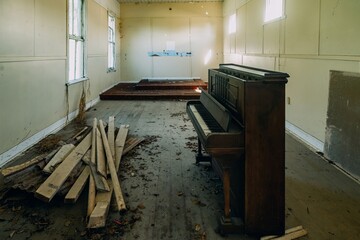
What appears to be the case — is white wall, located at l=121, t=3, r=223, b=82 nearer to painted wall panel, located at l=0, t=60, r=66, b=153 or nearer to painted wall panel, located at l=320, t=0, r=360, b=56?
painted wall panel, located at l=0, t=60, r=66, b=153

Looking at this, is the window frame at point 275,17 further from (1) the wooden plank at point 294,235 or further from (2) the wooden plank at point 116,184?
(1) the wooden plank at point 294,235

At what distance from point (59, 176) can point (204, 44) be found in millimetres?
9519

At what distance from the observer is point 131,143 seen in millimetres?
4250

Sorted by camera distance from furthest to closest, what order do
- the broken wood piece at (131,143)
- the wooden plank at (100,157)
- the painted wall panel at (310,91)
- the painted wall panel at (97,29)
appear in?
the painted wall panel at (97,29), the broken wood piece at (131,143), the painted wall panel at (310,91), the wooden plank at (100,157)

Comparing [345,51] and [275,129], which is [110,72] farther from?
[275,129]

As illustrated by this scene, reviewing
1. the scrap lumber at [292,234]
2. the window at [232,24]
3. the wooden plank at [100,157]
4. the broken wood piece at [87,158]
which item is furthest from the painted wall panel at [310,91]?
the window at [232,24]

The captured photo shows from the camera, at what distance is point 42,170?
2.95m

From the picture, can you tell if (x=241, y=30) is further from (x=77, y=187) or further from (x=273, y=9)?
(x=77, y=187)

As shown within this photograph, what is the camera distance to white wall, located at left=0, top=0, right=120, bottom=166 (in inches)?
140

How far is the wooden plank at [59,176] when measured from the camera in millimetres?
2490

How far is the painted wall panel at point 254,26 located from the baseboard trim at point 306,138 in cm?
224

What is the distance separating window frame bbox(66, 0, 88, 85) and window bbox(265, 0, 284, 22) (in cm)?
384

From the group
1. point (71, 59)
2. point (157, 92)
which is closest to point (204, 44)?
point (157, 92)

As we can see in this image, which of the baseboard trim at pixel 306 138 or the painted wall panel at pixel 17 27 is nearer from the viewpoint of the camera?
the painted wall panel at pixel 17 27
